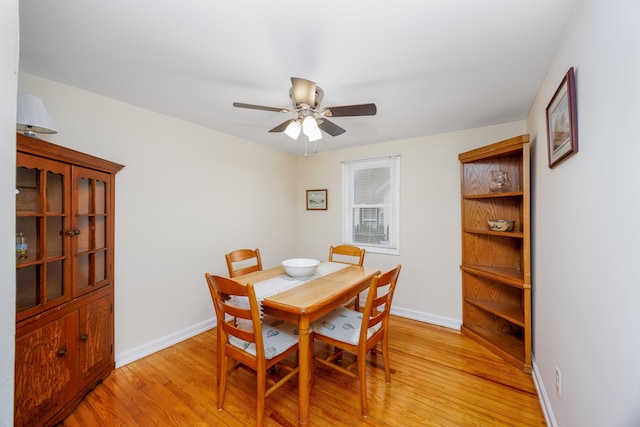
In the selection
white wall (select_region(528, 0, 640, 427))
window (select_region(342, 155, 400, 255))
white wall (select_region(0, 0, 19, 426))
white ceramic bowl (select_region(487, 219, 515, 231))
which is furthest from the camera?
window (select_region(342, 155, 400, 255))

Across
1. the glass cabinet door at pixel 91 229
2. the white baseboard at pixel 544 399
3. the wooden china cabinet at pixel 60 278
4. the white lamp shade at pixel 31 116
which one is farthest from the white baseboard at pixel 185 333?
the white lamp shade at pixel 31 116

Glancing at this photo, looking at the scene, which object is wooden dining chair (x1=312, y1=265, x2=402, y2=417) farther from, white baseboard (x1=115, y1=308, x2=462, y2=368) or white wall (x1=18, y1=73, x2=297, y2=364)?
white wall (x1=18, y1=73, x2=297, y2=364)

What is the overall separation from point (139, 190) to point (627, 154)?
3001 mm

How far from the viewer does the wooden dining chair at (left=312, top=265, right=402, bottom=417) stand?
168 cm

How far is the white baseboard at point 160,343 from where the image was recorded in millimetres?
2238

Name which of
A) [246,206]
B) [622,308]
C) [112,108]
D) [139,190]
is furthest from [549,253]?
[112,108]

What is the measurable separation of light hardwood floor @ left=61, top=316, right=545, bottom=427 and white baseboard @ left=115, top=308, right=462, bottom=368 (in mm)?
69

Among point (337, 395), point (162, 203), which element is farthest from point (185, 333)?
point (337, 395)

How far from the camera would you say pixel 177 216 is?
2652 millimetres

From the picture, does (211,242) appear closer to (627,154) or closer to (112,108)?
(112,108)

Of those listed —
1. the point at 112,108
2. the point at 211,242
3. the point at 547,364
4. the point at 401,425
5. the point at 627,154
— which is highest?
the point at 112,108

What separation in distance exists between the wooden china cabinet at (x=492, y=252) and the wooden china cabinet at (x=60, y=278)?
10.6 ft

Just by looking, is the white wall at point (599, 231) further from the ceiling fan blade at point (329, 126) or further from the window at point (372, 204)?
the window at point (372, 204)

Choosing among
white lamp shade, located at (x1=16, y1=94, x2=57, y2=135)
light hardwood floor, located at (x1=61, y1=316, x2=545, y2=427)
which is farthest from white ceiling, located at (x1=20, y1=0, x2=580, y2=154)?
light hardwood floor, located at (x1=61, y1=316, x2=545, y2=427)
